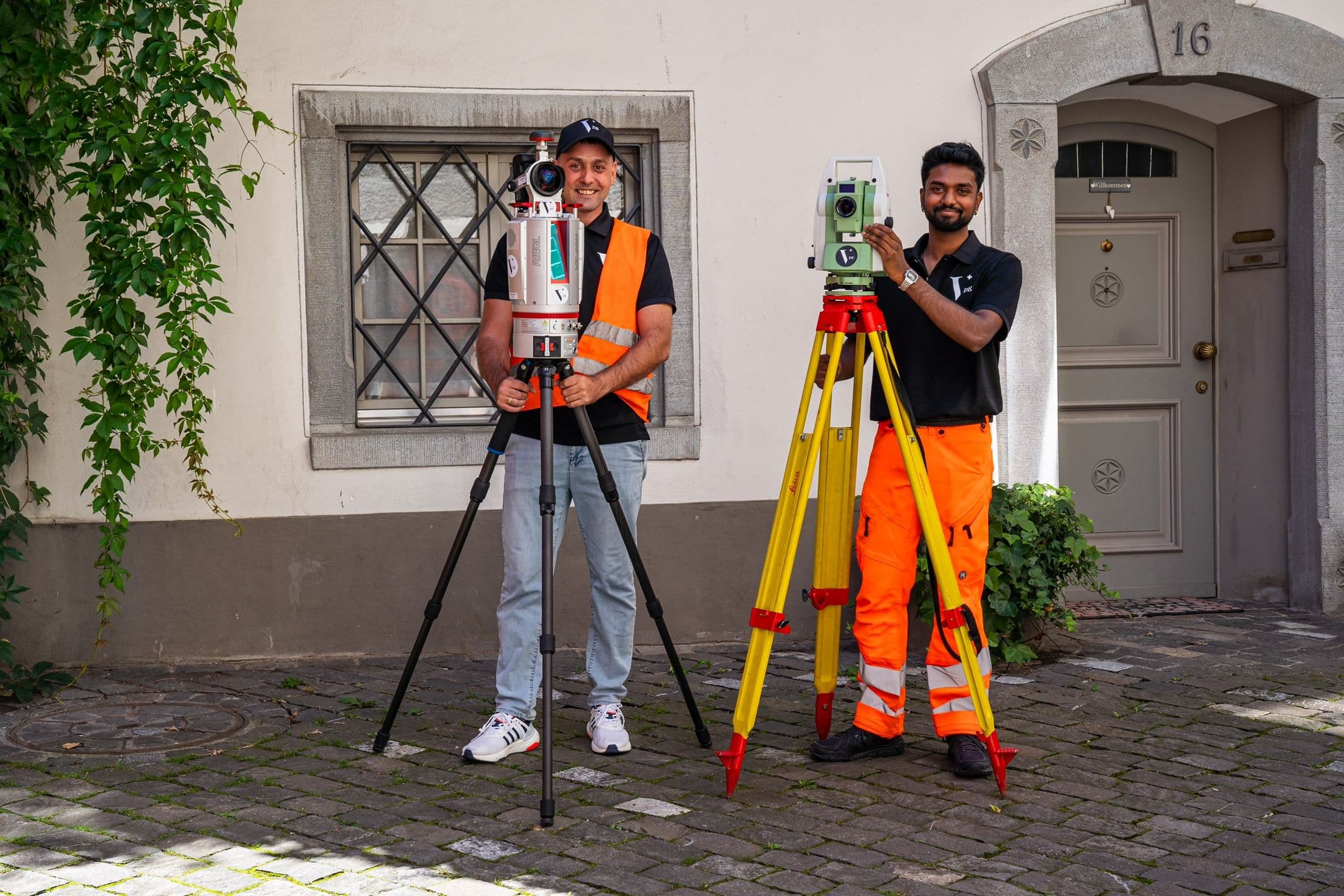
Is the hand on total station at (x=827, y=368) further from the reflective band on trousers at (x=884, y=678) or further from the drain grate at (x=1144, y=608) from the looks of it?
the drain grate at (x=1144, y=608)

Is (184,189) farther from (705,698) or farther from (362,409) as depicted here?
(705,698)

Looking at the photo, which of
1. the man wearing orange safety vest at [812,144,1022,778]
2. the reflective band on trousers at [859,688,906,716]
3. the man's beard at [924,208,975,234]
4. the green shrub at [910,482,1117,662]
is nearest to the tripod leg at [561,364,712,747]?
the man wearing orange safety vest at [812,144,1022,778]

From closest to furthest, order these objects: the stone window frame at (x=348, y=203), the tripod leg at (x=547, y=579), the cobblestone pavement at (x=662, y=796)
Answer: the cobblestone pavement at (x=662, y=796), the tripod leg at (x=547, y=579), the stone window frame at (x=348, y=203)

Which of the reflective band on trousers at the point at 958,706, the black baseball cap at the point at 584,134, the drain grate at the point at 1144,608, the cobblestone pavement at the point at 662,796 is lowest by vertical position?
the cobblestone pavement at the point at 662,796

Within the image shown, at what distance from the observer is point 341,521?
6.20m

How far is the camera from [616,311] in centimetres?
473

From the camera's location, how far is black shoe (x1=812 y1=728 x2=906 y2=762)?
4.66 m

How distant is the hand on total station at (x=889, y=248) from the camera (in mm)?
4227

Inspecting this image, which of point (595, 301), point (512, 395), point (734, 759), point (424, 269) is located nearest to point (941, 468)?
point (734, 759)

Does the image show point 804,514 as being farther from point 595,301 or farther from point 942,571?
point 595,301

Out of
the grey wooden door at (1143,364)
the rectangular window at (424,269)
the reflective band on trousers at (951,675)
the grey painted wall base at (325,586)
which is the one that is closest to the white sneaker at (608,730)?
the reflective band on trousers at (951,675)

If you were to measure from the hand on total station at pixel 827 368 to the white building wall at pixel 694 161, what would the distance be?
176 cm

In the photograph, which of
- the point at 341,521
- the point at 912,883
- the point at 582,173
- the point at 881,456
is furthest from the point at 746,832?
the point at 341,521

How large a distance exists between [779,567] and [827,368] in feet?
2.13
